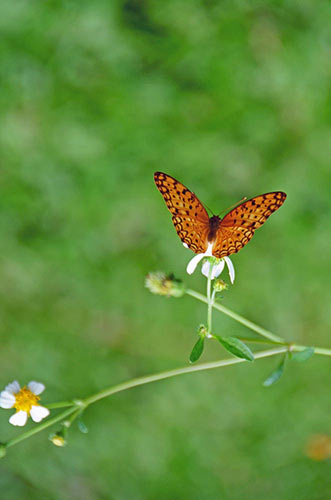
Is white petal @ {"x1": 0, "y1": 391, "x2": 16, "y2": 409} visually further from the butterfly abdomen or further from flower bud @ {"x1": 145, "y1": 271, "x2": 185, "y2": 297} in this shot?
the butterfly abdomen

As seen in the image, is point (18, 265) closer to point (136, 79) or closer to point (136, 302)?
point (136, 302)

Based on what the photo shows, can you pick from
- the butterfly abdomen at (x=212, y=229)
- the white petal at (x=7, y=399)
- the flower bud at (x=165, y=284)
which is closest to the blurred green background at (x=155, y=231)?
the white petal at (x=7, y=399)

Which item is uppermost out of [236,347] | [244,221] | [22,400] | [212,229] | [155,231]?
[155,231]

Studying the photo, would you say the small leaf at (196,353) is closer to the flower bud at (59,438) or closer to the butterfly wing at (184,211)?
the butterfly wing at (184,211)

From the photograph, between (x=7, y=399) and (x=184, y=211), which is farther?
(x=7, y=399)

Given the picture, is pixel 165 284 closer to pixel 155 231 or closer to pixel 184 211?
pixel 184 211

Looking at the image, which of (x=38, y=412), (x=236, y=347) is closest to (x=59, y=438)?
(x=38, y=412)

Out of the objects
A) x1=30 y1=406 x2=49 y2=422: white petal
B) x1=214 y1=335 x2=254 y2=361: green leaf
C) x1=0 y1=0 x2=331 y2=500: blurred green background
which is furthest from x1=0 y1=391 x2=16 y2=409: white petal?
x1=0 y1=0 x2=331 y2=500: blurred green background
